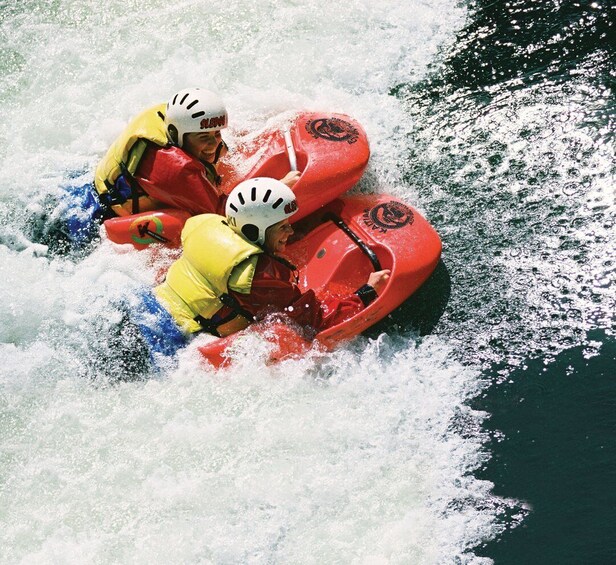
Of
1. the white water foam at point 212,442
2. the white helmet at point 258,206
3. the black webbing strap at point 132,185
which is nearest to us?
the white water foam at point 212,442

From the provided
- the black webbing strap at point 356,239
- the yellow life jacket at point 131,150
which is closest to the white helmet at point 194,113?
the yellow life jacket at point 131,150

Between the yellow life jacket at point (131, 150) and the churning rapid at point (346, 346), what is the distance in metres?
0.40

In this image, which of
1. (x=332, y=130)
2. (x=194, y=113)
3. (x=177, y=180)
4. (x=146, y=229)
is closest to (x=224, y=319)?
(x=146, y=229)

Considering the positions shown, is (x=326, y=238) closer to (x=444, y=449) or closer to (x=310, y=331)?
(x=310, y=331)

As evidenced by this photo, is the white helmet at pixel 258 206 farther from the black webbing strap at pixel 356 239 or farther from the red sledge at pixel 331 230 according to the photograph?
the black webbing strap at pixel 356 239

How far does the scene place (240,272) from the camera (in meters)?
5.83

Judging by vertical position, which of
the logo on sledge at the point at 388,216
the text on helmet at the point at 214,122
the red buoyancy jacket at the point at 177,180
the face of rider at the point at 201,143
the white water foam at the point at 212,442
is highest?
the text on helmet at the point at 214,122

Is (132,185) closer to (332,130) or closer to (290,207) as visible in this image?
(290,207)

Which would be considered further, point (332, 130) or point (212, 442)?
point (332, 130)

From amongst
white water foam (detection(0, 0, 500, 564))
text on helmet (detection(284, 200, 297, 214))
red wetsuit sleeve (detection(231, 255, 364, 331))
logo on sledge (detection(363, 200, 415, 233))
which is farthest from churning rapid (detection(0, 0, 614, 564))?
text on helmet (detection(284, 200, 297, 214))

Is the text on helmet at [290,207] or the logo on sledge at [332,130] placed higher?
the text on helmet at [290,207]

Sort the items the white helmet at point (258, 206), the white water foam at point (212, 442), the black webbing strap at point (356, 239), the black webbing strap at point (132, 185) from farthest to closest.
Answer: the black webbing strap at point (132, 185) < the black webbing strap at point (356, 239) < the white helmet at point (258, 206) < the white water foam at point (212, 442)

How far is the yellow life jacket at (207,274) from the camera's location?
5.83 m

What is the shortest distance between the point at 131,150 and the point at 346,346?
215 cm
